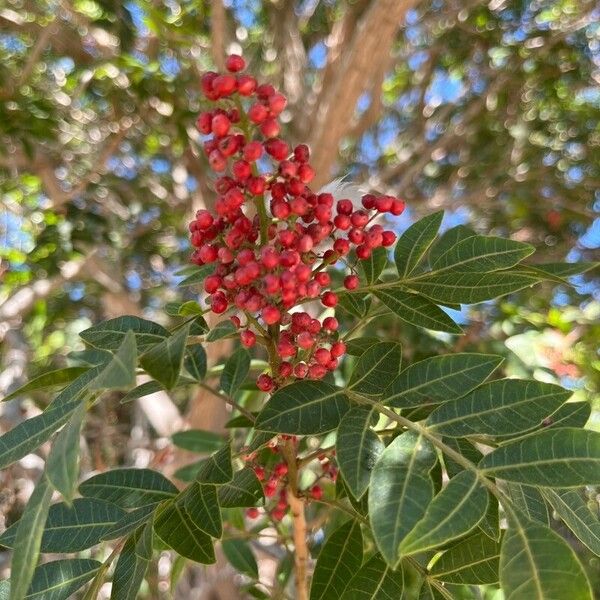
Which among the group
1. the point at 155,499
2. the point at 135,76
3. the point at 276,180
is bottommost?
the point at 155,499

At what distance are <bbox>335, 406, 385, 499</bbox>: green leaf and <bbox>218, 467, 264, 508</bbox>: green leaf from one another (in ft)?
0.49

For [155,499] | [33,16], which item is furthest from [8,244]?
[155,499]

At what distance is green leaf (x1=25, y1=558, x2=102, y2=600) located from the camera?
1.97 feet

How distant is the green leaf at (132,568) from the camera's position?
0.56m

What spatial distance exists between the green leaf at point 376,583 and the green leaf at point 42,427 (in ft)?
1.00

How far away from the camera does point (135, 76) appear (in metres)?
2.16

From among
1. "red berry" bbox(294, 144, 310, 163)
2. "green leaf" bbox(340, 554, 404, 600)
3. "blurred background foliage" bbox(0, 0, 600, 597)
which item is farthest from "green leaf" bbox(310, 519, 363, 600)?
"blurred background foliage" bbox(0, 0, 600, 597)

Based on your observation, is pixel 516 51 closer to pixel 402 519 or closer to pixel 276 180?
pixel 276 180

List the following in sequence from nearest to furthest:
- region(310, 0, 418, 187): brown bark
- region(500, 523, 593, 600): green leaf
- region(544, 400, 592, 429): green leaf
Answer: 1. region(500, 523, 593, 600): green leaf
2. region(544, 400, 592, 429): green leaf
3. region(310, 0, 418, 187): brown bark

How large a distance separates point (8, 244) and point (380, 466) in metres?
2.73

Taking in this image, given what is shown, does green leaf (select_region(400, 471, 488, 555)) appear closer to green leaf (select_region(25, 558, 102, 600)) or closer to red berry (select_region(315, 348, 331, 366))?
red berry (select_region(315, 348, 331, 366))

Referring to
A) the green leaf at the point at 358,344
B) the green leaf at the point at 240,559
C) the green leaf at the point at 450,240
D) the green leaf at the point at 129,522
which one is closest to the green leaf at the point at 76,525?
the green leaf at the point at 129,522

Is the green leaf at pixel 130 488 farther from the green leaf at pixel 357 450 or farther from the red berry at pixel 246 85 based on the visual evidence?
the red berry at pixel 246 85

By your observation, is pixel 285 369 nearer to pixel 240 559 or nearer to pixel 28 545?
pixel 28 545
